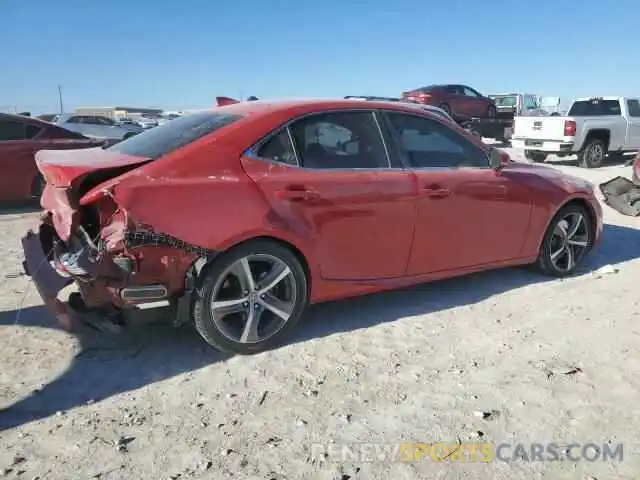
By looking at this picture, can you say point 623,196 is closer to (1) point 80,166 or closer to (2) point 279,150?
(2) point 279,150

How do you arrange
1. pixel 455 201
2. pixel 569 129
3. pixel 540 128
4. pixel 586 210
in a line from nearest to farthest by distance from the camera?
pixel 455 201
pixel 586 210
pixel 569 129
pixel 540 128

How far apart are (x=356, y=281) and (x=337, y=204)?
57 centimetres

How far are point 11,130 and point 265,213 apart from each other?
21.2 feet

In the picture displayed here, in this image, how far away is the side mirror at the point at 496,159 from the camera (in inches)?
177

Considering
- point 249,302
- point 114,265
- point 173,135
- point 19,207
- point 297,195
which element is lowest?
point 249,302

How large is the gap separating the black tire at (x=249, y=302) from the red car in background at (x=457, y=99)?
55.4 ft

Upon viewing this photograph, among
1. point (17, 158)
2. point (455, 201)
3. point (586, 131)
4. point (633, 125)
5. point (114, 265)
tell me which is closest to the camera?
point (114, 265)

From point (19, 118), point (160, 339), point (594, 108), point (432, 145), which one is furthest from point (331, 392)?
point (594, 108)

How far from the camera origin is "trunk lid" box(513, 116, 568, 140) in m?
14.4

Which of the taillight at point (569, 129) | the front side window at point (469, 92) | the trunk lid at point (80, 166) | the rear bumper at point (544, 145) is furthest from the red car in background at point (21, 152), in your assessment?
the front side window at point (469, 92)

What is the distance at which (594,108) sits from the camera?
15.2 metres

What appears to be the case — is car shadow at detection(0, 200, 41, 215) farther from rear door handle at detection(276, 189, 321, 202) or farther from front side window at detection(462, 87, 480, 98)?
front side window at detection(462, 87, 480, 98)

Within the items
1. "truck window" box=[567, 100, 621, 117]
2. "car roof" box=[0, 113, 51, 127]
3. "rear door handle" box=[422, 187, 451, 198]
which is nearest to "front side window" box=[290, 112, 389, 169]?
"rear door handle" box=[422, 187, 451, 198]

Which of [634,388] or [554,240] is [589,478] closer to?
[634,388]
